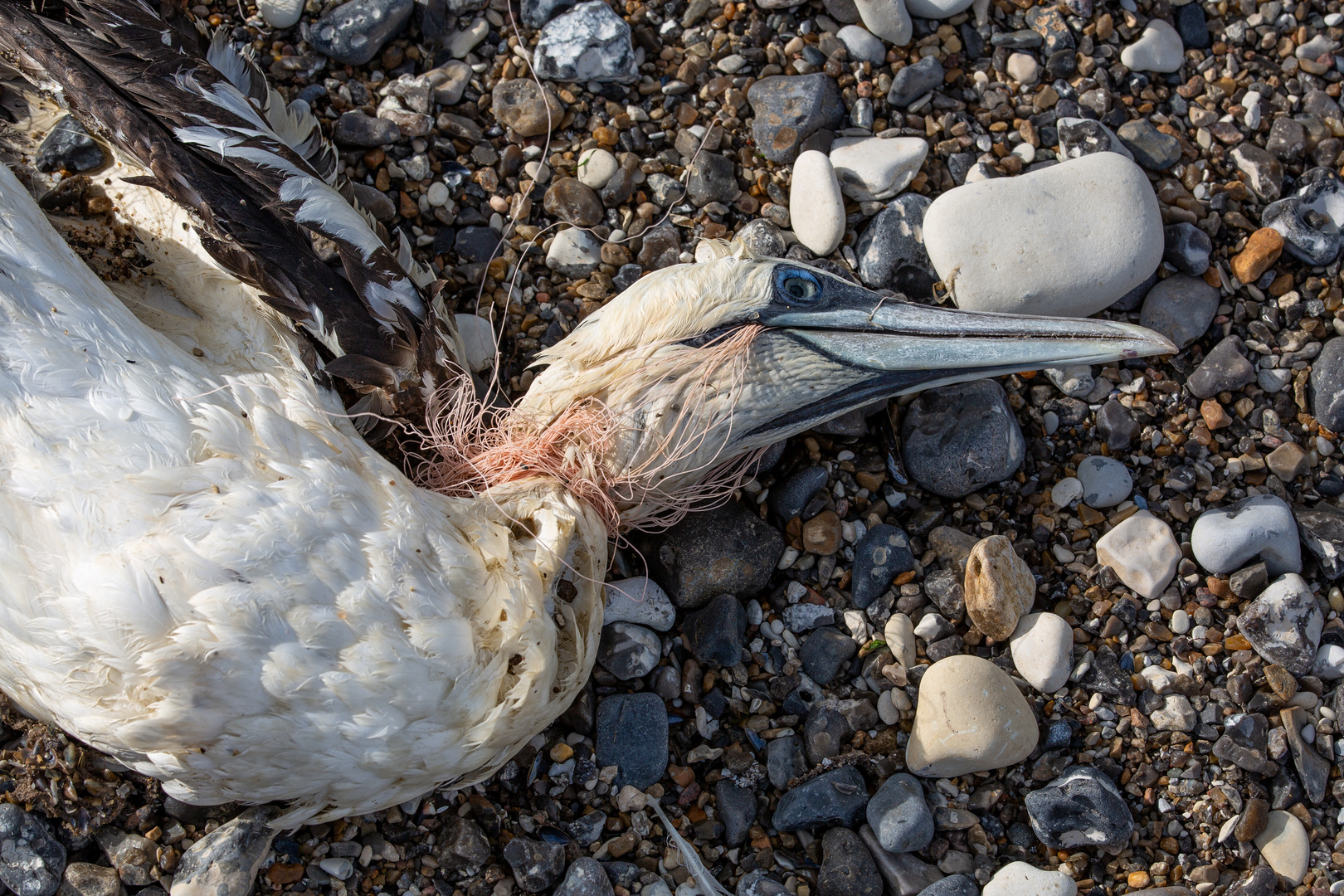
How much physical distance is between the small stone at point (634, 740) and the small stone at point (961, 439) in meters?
1.15

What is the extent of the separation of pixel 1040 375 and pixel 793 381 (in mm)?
1047

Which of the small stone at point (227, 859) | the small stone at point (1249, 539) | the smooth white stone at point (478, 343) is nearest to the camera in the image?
the small stone at point (227, 859)

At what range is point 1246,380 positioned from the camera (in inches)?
124

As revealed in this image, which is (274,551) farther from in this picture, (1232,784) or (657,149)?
(1232,784)

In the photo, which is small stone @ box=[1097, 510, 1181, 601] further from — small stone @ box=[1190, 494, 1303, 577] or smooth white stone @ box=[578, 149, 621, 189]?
A: smooth white stone @ box=[578, 149, 621, 189]

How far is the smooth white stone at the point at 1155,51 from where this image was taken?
3402 mm

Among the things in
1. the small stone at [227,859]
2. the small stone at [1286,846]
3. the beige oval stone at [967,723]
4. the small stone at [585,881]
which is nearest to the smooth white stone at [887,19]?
the beige oval stone at [967,723]

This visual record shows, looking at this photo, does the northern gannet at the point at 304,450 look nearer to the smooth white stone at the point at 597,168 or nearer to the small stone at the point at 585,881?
the small stone at the point at 585,881

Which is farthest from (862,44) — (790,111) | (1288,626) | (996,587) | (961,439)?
(1288,626)

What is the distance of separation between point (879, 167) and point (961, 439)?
3.29 ft

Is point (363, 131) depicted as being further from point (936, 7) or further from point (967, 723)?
point (967, 723)

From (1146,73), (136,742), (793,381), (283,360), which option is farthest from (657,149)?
(136,742)

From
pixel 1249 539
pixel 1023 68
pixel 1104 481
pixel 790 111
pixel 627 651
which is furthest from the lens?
pixel 1023 68

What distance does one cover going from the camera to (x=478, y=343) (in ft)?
10.1
